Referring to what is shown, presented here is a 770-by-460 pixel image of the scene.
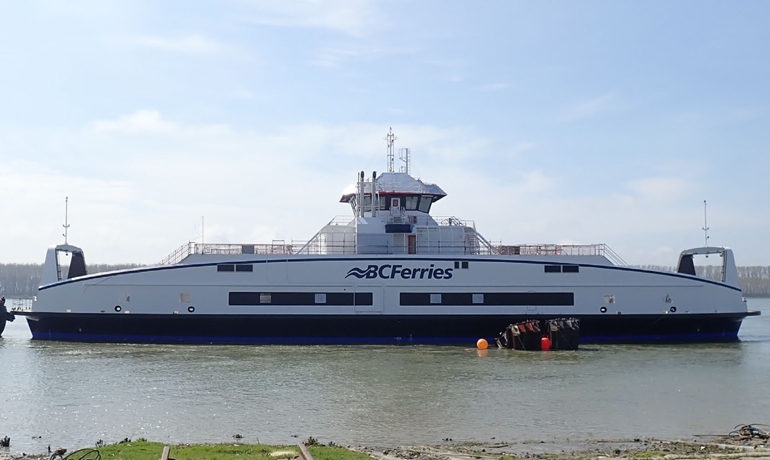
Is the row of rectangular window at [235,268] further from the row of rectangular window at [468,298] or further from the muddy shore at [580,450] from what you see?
the muddy shore at [580,450]

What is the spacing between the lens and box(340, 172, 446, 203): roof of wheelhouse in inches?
1184

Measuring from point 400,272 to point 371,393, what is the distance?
10784 mm

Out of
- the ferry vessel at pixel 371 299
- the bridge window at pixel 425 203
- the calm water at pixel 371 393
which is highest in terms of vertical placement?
the bridge window at pixel 425 203

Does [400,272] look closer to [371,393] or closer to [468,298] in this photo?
[468,298]

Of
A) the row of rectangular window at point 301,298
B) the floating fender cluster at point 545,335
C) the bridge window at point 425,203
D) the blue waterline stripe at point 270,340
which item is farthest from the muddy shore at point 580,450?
the bridge window at point 425,203

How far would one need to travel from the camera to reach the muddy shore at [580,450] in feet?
34.2

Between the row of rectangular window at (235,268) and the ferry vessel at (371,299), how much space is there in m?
0.04

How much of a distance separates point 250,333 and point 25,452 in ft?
53.0

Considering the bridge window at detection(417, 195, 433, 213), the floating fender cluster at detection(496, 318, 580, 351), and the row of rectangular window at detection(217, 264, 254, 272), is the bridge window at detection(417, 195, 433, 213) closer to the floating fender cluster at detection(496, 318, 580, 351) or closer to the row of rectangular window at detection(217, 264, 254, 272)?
the floating fender cluster at detection(496, 318, 580, 351)

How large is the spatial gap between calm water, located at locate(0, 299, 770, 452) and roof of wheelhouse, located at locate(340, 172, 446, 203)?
279 inches

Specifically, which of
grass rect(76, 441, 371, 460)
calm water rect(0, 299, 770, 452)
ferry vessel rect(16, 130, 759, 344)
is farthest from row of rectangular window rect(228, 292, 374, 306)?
grass rect(76, 441, 371, 460)

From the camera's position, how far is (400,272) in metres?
27.5

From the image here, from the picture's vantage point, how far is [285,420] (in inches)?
553

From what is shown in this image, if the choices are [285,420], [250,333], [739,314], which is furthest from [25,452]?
[739,314]
